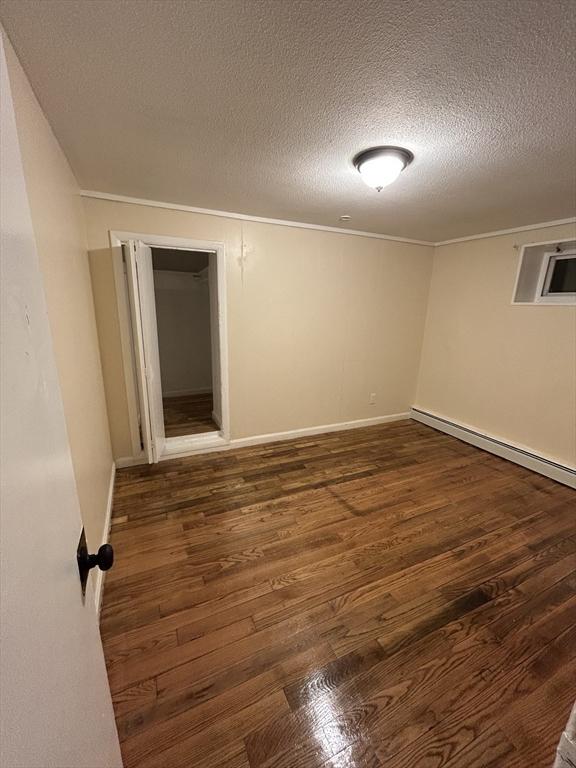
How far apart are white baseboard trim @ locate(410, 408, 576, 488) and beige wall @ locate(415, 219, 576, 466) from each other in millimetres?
69

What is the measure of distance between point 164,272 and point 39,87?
3.71m

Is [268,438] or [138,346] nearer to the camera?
[138,346]

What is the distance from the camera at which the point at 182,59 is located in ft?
3.54

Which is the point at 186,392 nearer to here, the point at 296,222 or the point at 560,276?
the point at 296,222

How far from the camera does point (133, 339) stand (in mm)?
2635

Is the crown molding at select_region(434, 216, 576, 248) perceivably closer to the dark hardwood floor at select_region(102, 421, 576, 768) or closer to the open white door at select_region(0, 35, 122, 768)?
the dark hardwood floor at select_region(102, 421, 576, 768)

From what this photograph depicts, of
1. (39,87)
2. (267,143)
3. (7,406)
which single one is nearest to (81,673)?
(7,406)

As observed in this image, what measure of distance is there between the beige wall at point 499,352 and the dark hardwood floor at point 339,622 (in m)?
0.69

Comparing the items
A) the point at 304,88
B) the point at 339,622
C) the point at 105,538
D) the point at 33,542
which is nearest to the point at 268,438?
the point at 105,538

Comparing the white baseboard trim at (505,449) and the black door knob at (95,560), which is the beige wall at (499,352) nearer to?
the white baseboard trim at (505,449)

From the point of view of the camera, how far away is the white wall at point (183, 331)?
15.9 feet

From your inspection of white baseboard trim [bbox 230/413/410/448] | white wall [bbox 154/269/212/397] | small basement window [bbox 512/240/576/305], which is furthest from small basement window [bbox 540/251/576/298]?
white wall [bbox 154/269/212/397]

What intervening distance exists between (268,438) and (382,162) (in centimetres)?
266

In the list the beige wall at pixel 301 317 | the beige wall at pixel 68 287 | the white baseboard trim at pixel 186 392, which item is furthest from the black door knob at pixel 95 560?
the white baseboard trim at pixel 186 392
